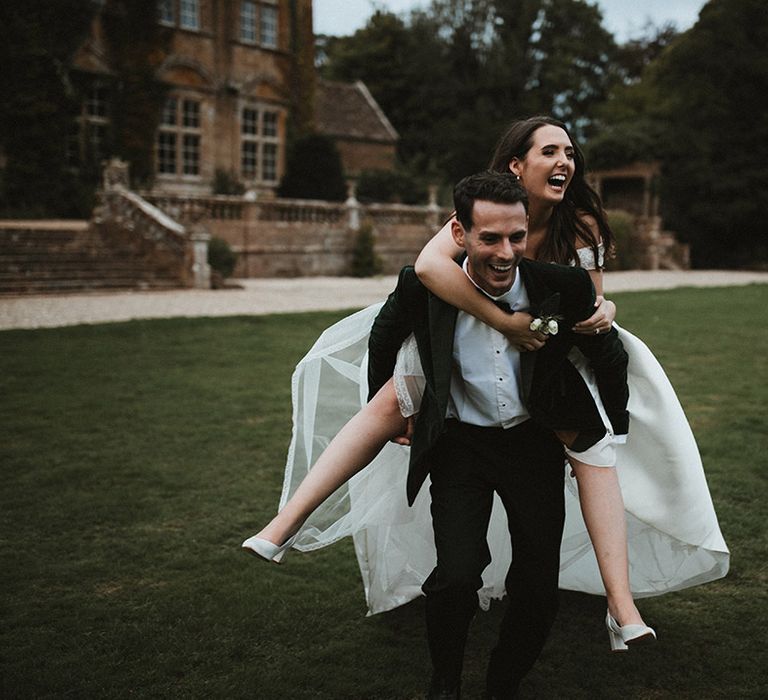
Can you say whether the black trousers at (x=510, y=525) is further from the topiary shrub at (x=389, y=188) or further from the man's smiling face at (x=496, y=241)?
the topiary shrub at (x=389, y=188)

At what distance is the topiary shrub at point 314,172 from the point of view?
28.0 meters

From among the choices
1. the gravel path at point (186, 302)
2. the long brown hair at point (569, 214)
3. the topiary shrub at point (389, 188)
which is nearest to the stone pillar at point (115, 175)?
the gravel path at point (186, 302)

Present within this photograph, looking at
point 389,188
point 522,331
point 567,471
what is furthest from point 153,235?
point 522,331

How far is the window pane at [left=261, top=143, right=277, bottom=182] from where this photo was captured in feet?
101

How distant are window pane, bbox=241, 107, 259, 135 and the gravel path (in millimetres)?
9743

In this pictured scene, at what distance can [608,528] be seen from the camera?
107 inches

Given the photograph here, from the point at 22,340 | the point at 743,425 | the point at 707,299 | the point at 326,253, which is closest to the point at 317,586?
the point at 743,425

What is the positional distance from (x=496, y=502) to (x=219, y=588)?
1.22 metres

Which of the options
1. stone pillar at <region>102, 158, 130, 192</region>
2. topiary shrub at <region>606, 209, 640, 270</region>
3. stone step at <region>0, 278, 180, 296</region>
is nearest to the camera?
stone step at <region>0, 278, 180, 296</region>

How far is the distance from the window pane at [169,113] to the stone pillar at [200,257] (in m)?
10.2

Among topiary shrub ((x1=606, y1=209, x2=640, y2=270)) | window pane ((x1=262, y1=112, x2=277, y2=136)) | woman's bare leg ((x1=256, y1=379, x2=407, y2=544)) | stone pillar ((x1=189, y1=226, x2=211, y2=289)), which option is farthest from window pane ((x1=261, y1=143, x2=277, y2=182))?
woman's bare leg ((x1=256, y1=379, x2=407, y2=544))

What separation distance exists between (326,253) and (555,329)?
23.0 m

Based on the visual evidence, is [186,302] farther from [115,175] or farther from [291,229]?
[291,229]

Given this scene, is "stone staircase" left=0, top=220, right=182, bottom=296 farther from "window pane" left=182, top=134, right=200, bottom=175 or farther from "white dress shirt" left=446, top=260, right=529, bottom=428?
"white dress shirt" left=446, top=260, right=529, bottom=428
